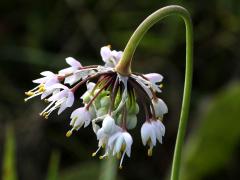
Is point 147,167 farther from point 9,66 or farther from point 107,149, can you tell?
point 107,149

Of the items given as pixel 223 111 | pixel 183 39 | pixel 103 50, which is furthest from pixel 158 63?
pixel 103 50

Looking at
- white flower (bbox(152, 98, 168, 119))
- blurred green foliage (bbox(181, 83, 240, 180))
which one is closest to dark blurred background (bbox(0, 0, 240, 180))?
blurred green foliage (bbox(181, 83, 240, 180))

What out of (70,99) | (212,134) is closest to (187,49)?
(70,99)

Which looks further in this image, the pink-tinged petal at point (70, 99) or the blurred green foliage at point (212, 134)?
the blurred green foliage at point (212, 134)

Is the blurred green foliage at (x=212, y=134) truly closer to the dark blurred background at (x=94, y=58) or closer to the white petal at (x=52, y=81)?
the dark blurred background at (x=94, y=58)

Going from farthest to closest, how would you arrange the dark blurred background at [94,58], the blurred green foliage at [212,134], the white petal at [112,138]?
the dark blurred background at [94,58] < the blurred green foliage at [212,134] < the white petal at [112,138]

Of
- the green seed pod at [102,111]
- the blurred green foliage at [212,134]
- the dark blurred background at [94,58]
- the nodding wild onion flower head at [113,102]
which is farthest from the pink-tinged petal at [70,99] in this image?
the dark blurred background at [94,58]

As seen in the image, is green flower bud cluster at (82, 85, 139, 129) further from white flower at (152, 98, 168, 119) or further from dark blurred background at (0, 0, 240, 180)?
dark blurred background at (0, 0, 240, 180)
